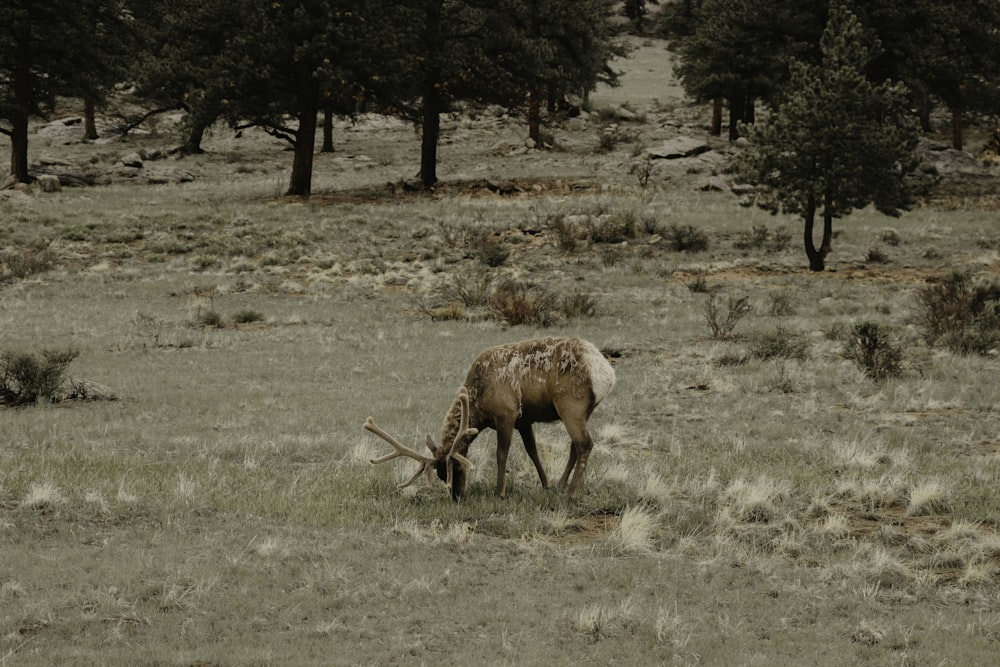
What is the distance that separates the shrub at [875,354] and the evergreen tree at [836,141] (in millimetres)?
10532

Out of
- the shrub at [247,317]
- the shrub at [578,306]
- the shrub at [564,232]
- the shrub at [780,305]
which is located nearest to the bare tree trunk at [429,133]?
the shrub at [564,232]

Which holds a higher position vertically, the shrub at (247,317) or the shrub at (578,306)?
the shrub at (578,306)

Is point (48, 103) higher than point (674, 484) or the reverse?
higher

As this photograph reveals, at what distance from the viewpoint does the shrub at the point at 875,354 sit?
15438 mm

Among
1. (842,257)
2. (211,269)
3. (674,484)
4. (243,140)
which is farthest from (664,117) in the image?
(674,484)

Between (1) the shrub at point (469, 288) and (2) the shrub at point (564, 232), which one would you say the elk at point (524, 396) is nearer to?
(1) the shrub at point (469, 288)

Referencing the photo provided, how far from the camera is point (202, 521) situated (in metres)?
8.37

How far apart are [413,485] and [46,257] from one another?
22276 millimetres

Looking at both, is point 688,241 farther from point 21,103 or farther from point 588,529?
point 21,103

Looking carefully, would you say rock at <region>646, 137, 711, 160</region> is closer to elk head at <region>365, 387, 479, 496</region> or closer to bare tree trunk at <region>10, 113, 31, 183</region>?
bare tree trunk at <region>10, 113, 31, 183</region>

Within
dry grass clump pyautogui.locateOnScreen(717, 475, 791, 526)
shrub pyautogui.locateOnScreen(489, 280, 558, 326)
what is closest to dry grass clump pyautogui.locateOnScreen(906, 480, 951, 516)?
dry grass clump pyautogui.locateOnScreen(717, 475, 791, 526)

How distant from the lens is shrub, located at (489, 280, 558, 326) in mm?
21203

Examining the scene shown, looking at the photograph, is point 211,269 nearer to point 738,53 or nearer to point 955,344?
point 955,344

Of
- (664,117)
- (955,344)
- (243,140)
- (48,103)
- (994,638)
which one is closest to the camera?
(994,638)
